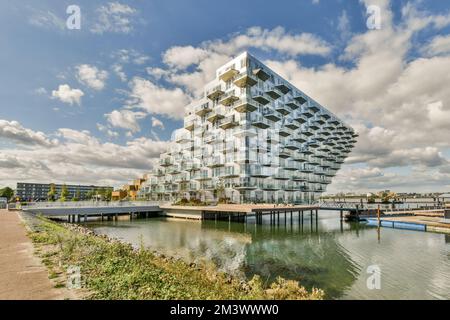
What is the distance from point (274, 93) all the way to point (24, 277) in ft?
175

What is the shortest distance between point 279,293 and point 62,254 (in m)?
10.7

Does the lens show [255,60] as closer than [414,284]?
No

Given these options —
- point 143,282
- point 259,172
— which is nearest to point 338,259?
point 143,282

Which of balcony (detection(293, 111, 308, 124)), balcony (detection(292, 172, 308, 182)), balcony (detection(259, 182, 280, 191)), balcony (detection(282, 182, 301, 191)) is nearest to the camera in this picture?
balcony (detection(259, 182, 280, 191))

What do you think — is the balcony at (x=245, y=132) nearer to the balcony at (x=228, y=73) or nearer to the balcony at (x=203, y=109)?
the balcony at (x=228, y=73)

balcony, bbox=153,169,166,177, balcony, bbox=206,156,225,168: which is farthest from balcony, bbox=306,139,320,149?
balcony, bbox=153,169,166,177

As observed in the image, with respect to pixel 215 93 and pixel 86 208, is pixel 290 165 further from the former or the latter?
pixel 86 208

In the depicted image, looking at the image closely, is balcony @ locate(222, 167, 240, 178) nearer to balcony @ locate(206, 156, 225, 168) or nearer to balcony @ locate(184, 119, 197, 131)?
balcony @ locate(206, 156, 225, 168)

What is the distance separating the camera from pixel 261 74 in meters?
51.4

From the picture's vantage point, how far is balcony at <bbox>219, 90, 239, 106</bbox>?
49769mm

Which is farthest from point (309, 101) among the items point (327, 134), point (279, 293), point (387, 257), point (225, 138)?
point (279, 293)

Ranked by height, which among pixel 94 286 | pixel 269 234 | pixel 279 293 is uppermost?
pixel 94 286
